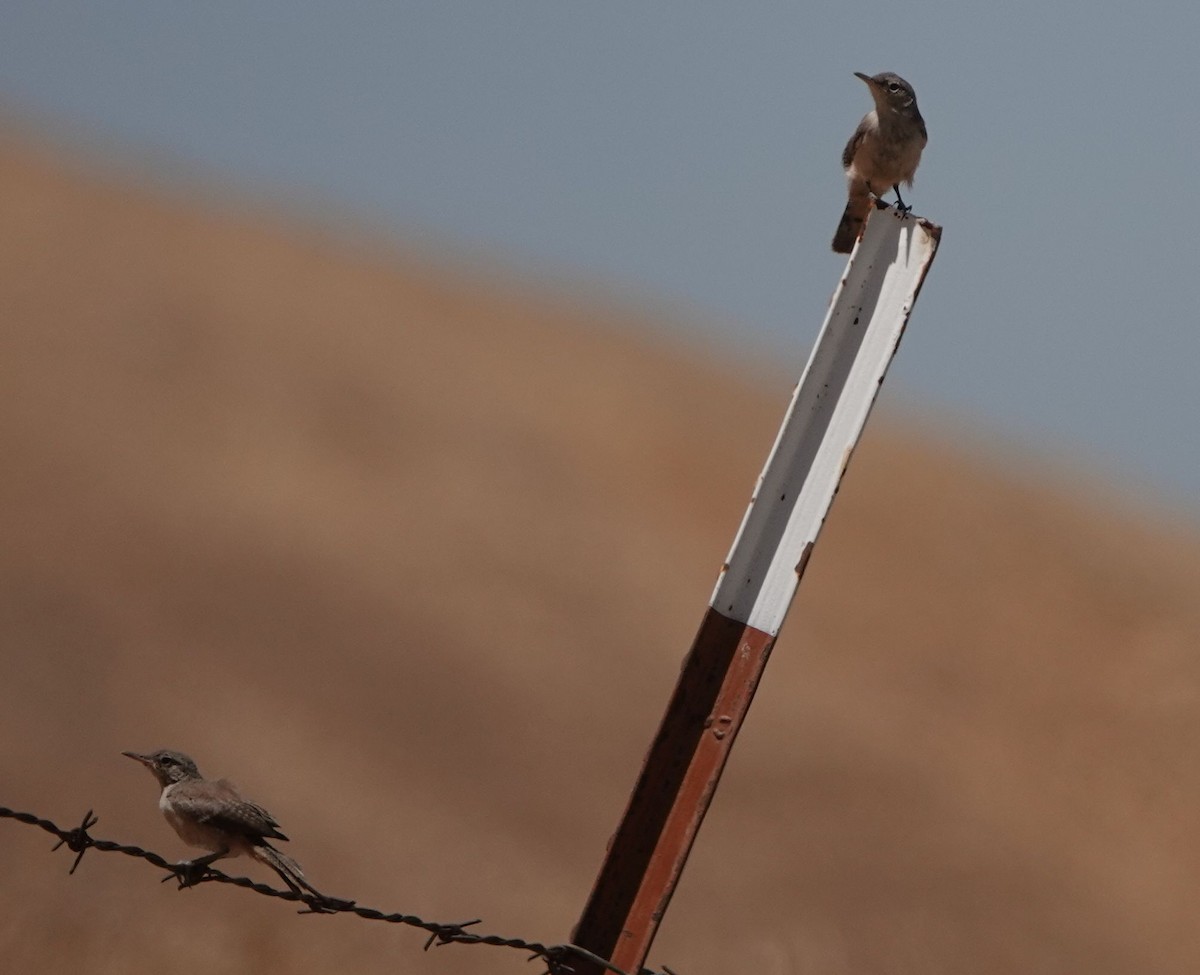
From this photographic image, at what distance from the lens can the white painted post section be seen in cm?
464

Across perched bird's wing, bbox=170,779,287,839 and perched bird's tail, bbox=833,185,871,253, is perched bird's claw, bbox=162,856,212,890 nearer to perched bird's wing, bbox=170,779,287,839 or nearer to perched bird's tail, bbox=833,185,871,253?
perched bird's wing, bbox=170,779,287,839

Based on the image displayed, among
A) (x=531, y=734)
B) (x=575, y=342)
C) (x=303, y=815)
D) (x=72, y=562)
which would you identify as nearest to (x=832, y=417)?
(x=303, y=815)

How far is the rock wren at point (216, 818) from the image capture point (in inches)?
247

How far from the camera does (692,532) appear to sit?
26859 millimetres

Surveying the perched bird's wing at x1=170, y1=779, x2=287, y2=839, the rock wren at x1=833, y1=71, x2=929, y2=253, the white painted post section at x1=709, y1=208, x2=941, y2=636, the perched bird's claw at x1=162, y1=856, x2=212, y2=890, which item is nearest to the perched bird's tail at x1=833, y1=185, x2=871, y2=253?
the rock wren at x1=833, y1=71, x2=929, y2=253

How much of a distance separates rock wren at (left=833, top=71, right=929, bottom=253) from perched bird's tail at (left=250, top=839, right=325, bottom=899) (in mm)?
4965

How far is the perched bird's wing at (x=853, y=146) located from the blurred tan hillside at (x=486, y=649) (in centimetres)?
437

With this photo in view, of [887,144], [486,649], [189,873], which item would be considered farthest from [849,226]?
[486,649]

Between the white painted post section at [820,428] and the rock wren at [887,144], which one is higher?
the rock wren at [887,144]

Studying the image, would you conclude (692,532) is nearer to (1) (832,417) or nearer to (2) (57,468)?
(2) (57,468)

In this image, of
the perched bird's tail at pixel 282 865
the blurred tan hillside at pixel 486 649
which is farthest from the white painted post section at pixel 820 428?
the blurred tan hillside at pixel 486 649

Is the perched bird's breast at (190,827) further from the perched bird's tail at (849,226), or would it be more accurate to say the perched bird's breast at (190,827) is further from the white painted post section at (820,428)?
the perched bird's tail at (849,226)

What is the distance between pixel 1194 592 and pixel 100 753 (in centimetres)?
1652

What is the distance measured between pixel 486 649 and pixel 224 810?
13.4 meters
